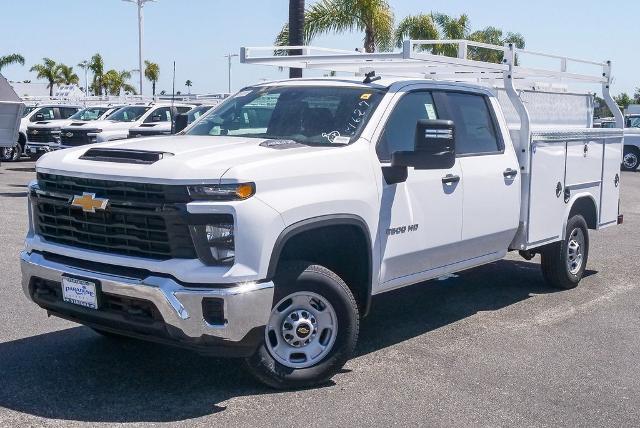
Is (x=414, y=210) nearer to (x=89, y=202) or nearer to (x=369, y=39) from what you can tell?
(x=89, y=202)

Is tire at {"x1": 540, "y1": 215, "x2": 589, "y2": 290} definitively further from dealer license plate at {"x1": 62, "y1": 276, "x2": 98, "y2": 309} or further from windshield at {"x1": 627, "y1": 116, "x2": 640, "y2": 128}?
windshield at {"x1": 627, "y1": 116, "x2": 640, "y2": 128}

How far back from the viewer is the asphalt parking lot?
493 cm

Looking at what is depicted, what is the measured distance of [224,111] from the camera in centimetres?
671

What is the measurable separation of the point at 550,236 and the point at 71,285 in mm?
4637

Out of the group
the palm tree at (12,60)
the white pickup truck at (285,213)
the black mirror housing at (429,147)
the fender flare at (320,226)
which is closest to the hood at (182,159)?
the white pickup truck at (285,213)

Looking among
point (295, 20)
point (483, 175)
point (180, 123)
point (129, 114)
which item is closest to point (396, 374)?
point (483, 175)

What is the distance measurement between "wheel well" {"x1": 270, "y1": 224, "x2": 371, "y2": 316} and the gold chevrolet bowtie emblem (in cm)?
115

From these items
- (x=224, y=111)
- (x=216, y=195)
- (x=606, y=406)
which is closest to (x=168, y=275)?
(x=216, y=195)

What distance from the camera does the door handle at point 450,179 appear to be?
6.34m

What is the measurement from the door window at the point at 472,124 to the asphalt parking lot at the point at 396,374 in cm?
151

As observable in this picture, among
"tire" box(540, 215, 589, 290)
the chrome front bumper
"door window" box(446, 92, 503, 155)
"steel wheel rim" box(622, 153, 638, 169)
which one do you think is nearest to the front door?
"door window" box(446, 92, 503, 155)

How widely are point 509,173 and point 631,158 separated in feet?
73.5

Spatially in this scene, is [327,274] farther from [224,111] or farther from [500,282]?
[500,282]

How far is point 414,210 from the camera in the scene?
603cm
